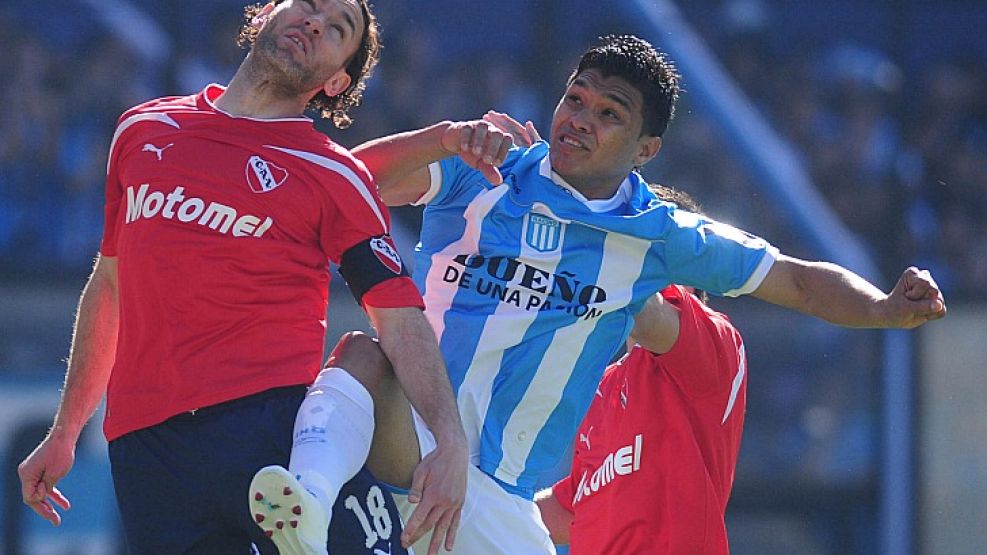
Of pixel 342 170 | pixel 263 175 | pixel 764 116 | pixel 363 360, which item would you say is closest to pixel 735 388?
pixel 363 360

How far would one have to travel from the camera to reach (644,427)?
4.08 meters

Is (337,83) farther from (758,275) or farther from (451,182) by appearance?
(758,275)

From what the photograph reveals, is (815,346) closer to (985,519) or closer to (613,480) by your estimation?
(985,519)

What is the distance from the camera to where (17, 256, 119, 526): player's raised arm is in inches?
126

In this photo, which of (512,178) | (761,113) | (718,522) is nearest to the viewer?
(512,178)

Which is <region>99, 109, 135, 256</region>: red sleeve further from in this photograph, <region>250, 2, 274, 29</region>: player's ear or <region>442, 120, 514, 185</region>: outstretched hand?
<region>442, 120, 514, 185</region>: outstretched hand

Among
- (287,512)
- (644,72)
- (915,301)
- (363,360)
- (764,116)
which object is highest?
(764,116)

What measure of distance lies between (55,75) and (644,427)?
3.31 metres

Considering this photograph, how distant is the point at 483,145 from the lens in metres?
3.11

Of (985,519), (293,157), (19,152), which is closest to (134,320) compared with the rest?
(293,157)

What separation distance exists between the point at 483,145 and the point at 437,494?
0.71 metres

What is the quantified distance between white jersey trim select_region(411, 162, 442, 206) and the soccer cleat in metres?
1.00

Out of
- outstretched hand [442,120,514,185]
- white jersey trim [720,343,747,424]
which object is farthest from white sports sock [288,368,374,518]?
white jersey trim [720,343,747,424]

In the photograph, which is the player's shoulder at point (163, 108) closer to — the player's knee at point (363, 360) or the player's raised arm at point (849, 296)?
the player's knee at point (363, 360)
